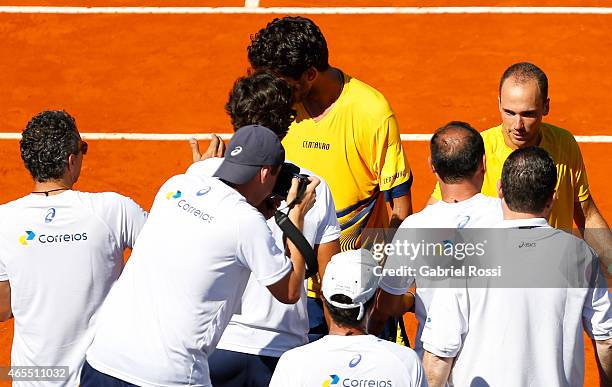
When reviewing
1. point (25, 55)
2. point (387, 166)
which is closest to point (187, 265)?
point (387, 166)

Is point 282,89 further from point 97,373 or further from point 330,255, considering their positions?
point 97,373

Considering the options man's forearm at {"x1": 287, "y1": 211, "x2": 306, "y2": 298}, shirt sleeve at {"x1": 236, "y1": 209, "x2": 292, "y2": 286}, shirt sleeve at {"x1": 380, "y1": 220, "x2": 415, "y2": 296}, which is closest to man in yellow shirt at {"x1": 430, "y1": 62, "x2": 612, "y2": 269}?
shirt sleeve at {"x1": 380, "y1": 220, "x2": 415, "y2": 296}

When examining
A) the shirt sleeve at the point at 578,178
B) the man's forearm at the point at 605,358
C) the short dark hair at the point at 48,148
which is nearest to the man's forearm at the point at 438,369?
the man's forearm at the point at 605,358

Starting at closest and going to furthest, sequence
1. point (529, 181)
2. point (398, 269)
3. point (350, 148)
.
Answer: point (529, 181) < point (398, 269) < point (350, 148)

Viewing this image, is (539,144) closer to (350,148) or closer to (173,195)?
(350,148)

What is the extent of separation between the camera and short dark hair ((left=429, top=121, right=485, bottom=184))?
618cm

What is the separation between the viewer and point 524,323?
571 cm

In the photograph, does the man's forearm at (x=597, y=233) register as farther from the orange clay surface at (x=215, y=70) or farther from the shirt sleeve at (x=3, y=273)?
the orange clay surface at (x=215, y=70)

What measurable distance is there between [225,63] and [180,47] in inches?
26.4

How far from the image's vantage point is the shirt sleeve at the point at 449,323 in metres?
5.77

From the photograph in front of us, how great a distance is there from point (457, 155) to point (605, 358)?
1290mm

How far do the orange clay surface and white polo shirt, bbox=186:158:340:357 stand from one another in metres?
5.46

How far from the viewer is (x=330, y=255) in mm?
6289

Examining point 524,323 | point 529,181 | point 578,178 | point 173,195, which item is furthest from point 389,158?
point 173,195
